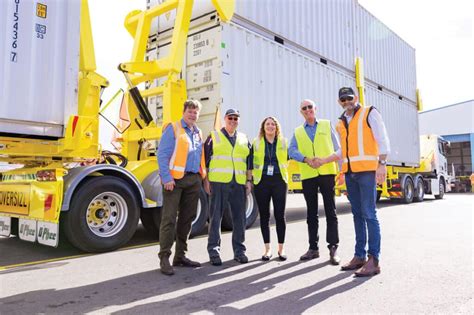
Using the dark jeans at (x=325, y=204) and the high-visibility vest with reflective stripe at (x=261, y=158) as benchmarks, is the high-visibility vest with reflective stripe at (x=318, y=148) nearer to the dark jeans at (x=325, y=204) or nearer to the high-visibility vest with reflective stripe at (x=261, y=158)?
the dark jeans at (x=325, y=204)

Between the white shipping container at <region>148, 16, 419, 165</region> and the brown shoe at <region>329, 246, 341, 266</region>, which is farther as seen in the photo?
the white shipping container at <region>148, 16, 419, 165</region>

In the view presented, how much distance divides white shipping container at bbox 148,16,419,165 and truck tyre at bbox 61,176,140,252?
2135 millimetres

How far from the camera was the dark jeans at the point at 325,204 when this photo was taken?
434 cm

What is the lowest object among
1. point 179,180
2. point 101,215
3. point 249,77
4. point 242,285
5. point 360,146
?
point 242,285

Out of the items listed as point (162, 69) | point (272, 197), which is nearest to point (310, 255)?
point (272, 197)

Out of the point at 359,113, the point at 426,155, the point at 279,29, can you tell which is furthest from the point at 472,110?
the point at 359,113

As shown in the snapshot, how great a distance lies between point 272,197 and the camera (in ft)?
14.7

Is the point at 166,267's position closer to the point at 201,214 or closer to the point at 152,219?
the point at 152,219

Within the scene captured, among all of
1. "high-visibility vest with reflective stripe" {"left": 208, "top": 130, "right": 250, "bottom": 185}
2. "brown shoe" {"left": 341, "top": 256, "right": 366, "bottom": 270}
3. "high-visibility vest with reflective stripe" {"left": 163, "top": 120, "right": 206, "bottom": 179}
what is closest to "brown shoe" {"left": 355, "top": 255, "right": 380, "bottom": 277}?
"brown shoe" {"left": 341, "top": 256, "right": 366, "bottom": 270}

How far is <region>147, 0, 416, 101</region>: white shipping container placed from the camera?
7.20 meters

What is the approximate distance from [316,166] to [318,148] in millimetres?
243

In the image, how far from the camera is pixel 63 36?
15.0 feet

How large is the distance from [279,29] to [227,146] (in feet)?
14.1

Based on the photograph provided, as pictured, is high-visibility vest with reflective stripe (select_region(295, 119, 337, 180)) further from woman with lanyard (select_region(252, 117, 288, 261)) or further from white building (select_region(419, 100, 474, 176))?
white building (select_region(419, 100, 474, 176))
